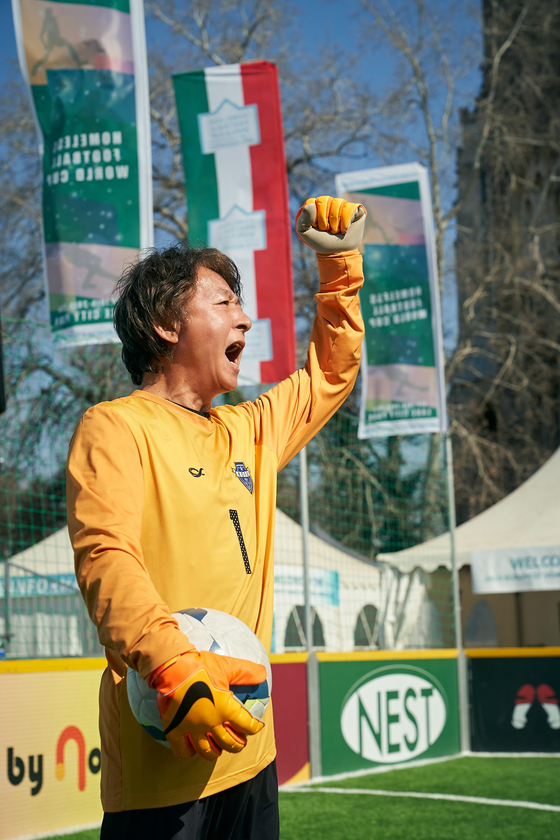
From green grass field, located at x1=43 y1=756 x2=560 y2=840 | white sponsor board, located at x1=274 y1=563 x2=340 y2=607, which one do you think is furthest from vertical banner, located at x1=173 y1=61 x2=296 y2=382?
green grass field, located at x1=43 y1=756 x2=560 y2=840

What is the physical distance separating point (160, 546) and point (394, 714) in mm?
6493

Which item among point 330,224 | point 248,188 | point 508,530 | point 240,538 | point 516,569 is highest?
point 248,188

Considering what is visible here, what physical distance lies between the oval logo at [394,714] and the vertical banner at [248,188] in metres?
2.89

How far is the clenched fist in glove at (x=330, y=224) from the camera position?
7.48 ft

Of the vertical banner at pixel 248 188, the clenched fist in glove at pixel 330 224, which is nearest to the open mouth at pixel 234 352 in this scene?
the clenched fist in glove at pixel 330 224

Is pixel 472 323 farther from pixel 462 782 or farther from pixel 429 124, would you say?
pixel 462 782

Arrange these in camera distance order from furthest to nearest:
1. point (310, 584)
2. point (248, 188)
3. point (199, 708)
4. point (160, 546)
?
1. point (310, 584)
2. point (248, 188)
3. point (160, 546)
4. point (199, 708)

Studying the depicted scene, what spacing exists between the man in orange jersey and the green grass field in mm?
3373

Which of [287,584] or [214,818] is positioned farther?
[287,584]

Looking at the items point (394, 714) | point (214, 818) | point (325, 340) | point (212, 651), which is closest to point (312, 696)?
point (394, 714)

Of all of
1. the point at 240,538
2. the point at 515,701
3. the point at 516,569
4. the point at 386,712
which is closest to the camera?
the point at 240,538

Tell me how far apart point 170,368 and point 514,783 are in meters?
5.68

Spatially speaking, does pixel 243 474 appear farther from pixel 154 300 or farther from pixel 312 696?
pixel 312 696

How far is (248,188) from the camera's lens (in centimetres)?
722
